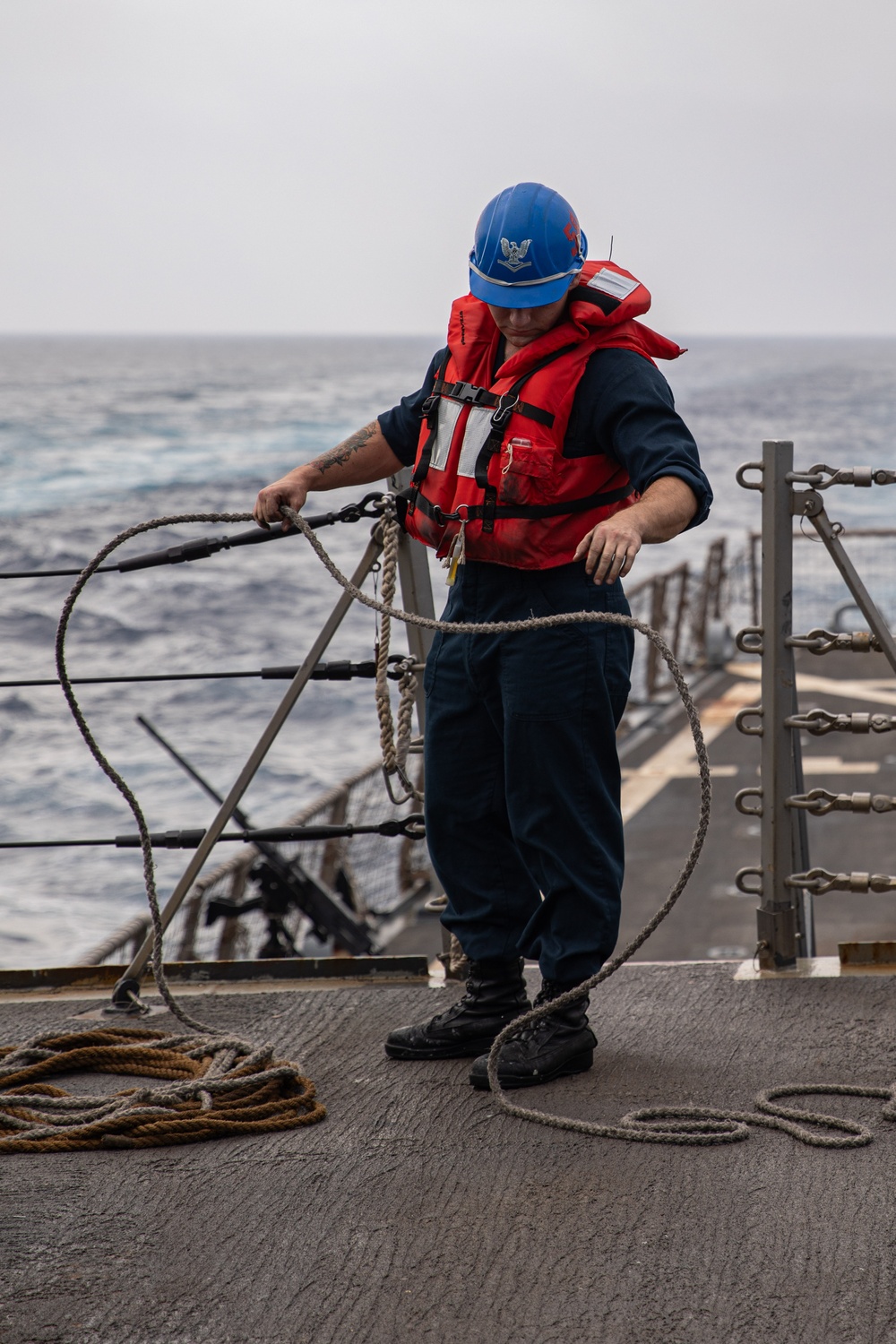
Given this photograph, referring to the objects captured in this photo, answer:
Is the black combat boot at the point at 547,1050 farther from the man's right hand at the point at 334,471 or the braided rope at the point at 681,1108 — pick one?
the man's right hand at the point at 334,471

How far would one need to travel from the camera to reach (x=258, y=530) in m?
2.93

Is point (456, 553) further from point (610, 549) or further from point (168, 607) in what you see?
point (168, 607)

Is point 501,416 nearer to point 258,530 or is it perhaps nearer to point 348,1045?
point 258,530

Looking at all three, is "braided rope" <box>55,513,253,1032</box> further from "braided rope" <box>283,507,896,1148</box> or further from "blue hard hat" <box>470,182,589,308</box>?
"blue hard hat" <box>470,182,589,308</box>

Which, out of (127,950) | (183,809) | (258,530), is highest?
(258,530)

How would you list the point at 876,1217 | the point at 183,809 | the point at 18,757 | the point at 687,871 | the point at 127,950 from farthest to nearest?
the point at 18,757 < the point at 183,809 < the point at 127,950 < the point at 687,871 < the point at 876,1217

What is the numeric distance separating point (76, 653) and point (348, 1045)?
2733 centimetres

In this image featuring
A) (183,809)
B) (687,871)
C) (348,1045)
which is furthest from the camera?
(183,809)

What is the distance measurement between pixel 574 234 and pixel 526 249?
0.37ft

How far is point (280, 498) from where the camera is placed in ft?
9.14

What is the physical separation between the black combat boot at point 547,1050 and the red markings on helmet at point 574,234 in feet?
4.58

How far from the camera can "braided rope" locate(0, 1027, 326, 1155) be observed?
7.91 ft

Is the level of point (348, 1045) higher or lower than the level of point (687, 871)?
lower

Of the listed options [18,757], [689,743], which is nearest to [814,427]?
[18,757]
